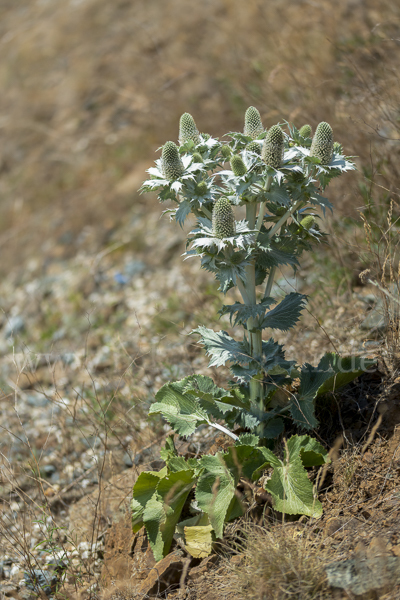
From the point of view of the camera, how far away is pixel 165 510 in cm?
247

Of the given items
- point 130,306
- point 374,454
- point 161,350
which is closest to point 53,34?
point 130,306

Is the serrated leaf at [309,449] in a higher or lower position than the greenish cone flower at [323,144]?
lower

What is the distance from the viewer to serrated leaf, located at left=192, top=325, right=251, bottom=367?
2.47 meters

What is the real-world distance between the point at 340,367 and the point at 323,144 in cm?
108

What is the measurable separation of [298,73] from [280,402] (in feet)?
14.6

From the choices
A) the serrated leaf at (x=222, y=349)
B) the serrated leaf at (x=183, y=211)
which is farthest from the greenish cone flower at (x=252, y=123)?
the serrated leaf at (x=222, y=349)

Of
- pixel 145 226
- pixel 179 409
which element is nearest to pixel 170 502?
pixel 179 409

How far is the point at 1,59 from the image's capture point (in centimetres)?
1148

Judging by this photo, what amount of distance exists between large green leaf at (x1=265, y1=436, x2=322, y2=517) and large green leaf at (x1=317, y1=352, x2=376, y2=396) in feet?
1.32

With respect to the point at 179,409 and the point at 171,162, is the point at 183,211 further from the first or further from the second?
the point at 179,409

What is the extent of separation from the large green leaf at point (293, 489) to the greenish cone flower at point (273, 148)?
1.26 m

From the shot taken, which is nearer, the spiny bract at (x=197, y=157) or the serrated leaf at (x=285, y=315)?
the spiny bract at (x=197, y=157)

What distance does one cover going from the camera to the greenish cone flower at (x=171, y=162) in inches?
90.4

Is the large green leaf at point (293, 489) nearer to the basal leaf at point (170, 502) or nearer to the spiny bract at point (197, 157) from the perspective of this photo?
the basal leaf at point (170, 502)
